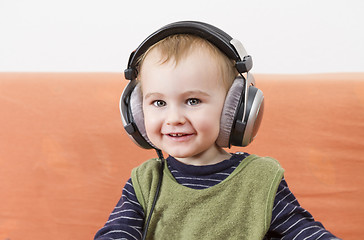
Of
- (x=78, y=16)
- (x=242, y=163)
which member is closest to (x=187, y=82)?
(x=242, y=163)

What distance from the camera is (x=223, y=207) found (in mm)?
872

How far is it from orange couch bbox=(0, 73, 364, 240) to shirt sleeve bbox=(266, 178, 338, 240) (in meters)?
0.48

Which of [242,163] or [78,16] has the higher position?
[78,16]

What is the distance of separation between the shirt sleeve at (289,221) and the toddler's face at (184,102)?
7.4 inches

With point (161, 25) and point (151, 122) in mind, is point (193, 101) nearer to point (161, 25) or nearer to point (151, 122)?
point (151, 122)

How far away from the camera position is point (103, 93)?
1.38 meters

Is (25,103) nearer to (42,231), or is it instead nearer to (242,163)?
(42,231)

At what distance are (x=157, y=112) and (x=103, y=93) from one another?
0.58m

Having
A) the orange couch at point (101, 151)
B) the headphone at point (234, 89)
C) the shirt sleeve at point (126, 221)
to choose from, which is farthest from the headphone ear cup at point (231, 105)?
the orange couch at point (101, 151)

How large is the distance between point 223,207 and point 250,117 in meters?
0.20

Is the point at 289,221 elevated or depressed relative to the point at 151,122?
depressed

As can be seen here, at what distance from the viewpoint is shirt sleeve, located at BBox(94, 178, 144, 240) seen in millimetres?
866

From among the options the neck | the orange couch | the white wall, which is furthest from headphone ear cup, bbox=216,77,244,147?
the white wall

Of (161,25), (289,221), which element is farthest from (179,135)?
(161,25)
